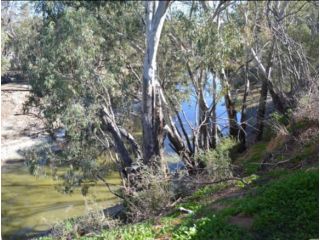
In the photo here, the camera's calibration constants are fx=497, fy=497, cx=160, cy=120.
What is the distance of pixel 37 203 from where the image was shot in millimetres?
17125

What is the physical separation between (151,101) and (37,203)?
22.0 feet

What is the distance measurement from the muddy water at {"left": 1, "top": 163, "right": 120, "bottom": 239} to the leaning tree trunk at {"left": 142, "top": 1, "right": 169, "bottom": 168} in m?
2.49

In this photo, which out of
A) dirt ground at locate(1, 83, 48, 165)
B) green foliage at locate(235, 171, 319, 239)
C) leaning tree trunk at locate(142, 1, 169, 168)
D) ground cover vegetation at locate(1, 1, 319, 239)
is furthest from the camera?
dirt ground at locate(1, 83, 48, 165)

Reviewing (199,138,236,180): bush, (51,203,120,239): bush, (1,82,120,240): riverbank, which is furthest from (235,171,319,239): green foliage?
(1,82,120,240): riverbank

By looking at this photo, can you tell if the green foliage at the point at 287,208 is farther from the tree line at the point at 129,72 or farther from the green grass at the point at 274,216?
the tree line at the point at 129,72

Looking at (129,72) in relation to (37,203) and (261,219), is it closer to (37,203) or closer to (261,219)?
(37,203)

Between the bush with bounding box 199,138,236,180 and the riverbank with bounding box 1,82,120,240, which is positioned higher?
the bush with bounding box 199,138,236,180

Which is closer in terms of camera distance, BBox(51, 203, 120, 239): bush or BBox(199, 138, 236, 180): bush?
BBox(51, 203, 120, 239): bush

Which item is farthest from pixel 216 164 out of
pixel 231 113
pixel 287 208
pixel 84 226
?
pixel 231 113

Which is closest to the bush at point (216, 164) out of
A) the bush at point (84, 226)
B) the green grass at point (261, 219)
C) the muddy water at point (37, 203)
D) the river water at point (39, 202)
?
the river water at point (39, 202)

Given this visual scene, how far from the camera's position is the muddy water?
15.2 m

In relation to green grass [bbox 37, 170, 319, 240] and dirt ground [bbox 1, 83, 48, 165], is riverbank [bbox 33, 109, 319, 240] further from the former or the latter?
dirt ground [bbox 1, 83, 48, 165]

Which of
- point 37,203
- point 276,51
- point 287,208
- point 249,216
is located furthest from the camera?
point 276,51

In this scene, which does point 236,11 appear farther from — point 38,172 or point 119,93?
point 38,172
